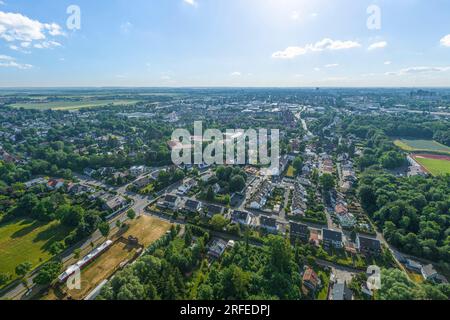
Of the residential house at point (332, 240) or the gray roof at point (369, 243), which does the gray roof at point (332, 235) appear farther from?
the gray roof at point (369, 243)

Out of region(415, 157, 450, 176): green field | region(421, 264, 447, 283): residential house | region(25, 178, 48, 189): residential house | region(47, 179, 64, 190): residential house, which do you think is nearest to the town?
region(421, 264, 447, 283): residential house

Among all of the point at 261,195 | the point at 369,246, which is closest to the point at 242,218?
the point at 261,195

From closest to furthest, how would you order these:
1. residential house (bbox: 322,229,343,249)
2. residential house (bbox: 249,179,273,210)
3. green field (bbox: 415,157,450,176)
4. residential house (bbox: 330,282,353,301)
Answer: residential house (bbox: 330,282,353,301) → residential house (bbox: 322,229,343,249) → residential house (bbox: 249,179,273,210) → green field (bbox: 415,157,450,176)

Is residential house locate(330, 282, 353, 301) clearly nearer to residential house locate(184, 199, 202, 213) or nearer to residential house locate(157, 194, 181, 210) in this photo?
residential house locate(184, 199, 202, 213)

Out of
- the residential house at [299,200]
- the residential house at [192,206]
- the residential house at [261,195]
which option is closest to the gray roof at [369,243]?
the residential house at [299,200]

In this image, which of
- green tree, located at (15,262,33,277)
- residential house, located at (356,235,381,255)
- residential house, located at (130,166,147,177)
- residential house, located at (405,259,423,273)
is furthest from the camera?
residential house, located at (130,166,147,177)

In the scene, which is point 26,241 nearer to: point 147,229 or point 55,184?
point 147,229

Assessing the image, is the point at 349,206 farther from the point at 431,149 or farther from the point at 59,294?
the point at 431,149
